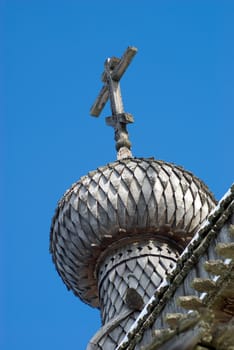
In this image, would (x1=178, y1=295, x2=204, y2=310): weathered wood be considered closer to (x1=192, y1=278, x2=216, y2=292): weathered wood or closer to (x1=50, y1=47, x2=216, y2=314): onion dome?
(x1=192, y1=278, x2=216, y2=292): weathered wood

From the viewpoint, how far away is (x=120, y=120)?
2000 cm

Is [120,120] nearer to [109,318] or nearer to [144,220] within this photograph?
[144,220]

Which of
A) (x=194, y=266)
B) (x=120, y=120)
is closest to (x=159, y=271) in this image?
(x=120, y=120)

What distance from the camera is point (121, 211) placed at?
692 inches

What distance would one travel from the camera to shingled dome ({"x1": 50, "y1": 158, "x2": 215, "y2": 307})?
57.7ft

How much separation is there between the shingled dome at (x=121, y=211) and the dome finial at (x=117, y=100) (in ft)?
3.43

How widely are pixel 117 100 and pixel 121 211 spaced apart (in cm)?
393

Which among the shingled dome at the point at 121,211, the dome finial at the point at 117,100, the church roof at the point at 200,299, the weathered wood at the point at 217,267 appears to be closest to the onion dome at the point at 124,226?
the shingled dome at the point at 121,211

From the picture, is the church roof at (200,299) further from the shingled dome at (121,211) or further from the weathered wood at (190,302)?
the shingled dome at (121,211)

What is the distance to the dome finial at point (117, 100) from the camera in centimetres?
1956

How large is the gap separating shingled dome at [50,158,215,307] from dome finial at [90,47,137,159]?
3.43ft

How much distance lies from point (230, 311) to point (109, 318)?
994 centimetres

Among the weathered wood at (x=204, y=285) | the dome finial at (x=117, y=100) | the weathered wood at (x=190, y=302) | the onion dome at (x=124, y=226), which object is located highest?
the dome finial at (x=117, y=100)

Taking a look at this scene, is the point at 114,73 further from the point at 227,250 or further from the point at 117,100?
the point at 227,250
